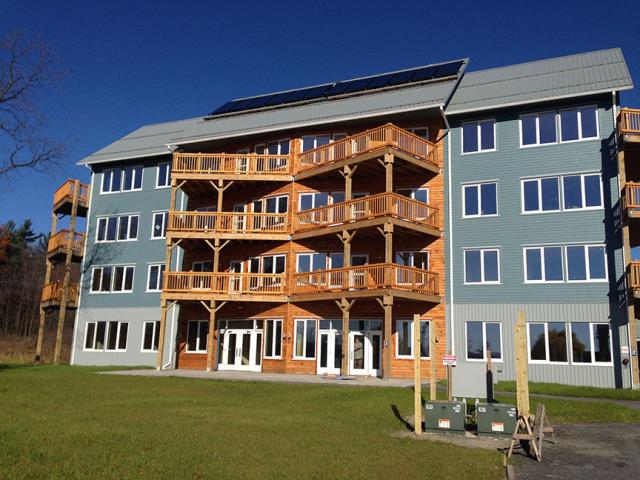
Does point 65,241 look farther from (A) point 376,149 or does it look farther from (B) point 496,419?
(B) point 496,419

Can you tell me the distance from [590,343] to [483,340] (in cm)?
422

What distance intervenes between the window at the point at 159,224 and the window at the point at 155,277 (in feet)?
6.11

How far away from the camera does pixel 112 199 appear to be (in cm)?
3575

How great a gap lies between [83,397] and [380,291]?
1238 centimetres

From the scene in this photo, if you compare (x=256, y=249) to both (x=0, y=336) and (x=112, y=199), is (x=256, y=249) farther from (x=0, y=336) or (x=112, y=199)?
(x=0, y=336)

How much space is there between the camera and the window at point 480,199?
26.2 m

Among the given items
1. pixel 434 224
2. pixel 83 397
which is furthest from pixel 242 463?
pixel 434 224

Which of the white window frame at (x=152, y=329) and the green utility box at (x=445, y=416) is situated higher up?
the white window frame at (x=152, y=329)

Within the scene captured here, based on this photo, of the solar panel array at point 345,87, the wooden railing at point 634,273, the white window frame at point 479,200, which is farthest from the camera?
the solar panel array at point 345,87

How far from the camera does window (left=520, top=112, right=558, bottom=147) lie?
25500mm

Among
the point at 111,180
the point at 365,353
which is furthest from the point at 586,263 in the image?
the point at 111,180

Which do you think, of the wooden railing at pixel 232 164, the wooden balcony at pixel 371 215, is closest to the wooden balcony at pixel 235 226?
the wooden balcony at pixel 371 215

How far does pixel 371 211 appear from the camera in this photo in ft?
84.4

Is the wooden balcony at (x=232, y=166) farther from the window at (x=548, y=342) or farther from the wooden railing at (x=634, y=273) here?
the wooden railing at (x=634, y=273)
